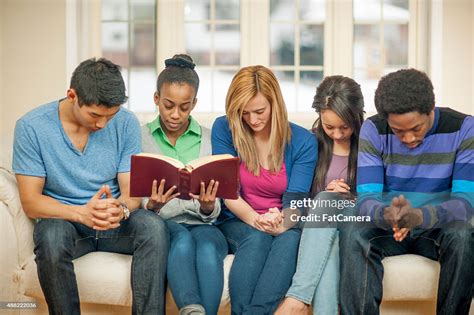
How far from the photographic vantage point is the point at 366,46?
2311mm

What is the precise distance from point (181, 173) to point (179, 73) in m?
0.36

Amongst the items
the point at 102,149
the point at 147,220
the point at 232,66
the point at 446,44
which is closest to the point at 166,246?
the point at 147,220

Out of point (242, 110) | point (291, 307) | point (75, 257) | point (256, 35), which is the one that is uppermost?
point (256, 35)

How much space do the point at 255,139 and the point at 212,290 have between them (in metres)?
0.48

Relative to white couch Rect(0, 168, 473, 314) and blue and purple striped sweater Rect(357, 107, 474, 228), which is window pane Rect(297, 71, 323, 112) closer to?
blue and purple striped sweater Rect(357, 107, 474, 228)

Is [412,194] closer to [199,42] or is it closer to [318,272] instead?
[318,272]

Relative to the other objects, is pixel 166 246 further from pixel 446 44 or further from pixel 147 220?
pixel 446 44

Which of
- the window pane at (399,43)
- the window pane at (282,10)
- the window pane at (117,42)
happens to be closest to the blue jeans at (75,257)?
the window pane at (117,42)

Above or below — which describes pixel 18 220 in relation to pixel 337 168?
below

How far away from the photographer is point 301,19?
7.54 feet

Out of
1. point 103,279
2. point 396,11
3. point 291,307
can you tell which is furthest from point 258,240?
point 396,11

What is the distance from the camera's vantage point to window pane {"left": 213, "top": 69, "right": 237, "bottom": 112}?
7.46 feet

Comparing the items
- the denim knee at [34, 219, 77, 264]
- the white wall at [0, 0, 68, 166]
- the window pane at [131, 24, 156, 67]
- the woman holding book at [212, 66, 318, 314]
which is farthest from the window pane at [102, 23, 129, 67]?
the denim knee at [34, 219, 77, 264]

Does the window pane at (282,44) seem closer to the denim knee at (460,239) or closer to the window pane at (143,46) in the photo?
the window pane at (143,46)
